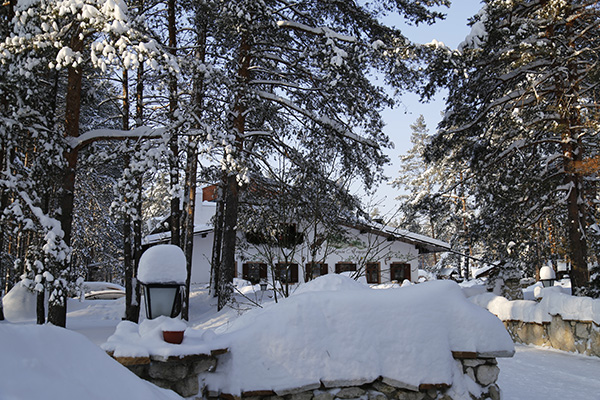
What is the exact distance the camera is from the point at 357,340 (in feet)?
13.6

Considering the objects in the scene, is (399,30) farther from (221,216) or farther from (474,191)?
(221,216)

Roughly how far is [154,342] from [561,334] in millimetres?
8527

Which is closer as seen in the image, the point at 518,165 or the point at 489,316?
the point at 489,316

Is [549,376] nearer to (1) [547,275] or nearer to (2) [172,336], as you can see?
(2) [172,336]

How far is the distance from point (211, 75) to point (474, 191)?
1045 cm

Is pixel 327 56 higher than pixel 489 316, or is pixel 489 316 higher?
pixel 327 56

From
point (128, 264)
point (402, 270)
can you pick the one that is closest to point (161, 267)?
point (128, 264)

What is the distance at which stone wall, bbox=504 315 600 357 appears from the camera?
27.3 feet

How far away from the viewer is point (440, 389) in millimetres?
4113

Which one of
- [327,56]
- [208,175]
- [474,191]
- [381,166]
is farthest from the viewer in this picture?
[474,191]

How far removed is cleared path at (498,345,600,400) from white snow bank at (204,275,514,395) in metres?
1.73

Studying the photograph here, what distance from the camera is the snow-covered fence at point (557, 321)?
833cm

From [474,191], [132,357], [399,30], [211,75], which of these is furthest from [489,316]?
[474,191]

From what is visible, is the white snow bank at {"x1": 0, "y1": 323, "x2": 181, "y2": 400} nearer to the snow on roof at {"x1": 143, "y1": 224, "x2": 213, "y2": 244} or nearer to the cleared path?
the cleared path
